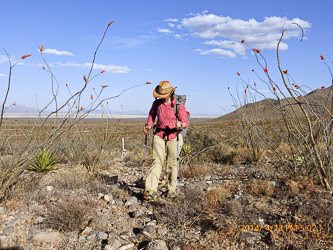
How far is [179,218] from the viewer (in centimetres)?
328

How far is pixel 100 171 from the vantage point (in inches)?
260

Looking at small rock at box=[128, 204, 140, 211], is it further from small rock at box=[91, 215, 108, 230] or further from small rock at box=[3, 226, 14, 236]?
small rock at box=[3, 226, 14, 236]

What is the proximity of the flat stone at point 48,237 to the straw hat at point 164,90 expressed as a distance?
2.53m

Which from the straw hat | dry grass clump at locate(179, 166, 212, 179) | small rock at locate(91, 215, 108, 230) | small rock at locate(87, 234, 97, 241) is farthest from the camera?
dry grass clump at locate(179, 166, 212, 179)

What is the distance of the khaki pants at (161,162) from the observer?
4.24m

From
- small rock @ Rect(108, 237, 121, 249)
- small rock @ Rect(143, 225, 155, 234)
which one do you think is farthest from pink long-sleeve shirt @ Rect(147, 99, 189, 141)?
small rock @ Rect(108, 237, 121, 249)

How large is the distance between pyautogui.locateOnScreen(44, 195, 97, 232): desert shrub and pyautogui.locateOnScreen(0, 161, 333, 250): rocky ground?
0.8 inches

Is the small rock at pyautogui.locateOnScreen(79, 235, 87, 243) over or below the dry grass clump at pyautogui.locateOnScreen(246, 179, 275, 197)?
below

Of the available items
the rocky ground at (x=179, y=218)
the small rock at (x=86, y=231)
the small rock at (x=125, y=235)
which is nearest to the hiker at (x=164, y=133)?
the rocky ground at (x=179, y=218)

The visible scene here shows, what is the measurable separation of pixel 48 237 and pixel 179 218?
1589 mm

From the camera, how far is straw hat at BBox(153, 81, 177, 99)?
4223 mm

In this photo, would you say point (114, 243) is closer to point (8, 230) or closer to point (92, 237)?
point (92, 237)
